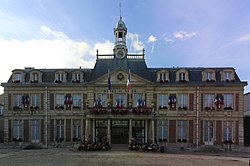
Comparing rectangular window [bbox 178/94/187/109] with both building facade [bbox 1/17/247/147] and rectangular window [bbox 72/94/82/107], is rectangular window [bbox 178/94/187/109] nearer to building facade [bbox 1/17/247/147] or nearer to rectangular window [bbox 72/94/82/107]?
building facade [bbox 1/17/247/147]

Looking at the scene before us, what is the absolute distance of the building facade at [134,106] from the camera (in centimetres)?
3259

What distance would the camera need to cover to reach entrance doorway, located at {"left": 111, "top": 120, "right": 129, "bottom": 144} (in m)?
32.8

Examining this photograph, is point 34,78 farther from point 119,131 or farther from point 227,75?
point 227,75

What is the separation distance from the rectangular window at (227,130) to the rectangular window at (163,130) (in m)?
6.66

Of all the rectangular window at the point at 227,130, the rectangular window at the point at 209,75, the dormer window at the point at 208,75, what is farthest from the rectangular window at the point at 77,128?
the rectangular window at the point at 227,130

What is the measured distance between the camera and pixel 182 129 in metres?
32.8

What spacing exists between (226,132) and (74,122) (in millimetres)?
17714

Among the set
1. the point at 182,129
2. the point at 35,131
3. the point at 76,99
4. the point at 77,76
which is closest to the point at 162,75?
the point at 182,129

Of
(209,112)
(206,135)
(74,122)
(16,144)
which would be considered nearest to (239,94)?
(209,112)

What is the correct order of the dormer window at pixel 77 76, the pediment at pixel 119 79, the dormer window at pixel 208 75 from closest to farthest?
the pediment at pixel 119 79, the dormer window at pixel 208 75, the dormer window at pixel 77 76

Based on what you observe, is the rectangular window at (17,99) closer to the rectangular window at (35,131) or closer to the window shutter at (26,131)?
the window shutter at (26,131)

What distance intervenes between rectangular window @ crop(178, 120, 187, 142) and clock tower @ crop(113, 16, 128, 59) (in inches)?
434

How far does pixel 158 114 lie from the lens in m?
33.0

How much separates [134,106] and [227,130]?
1106 cm
